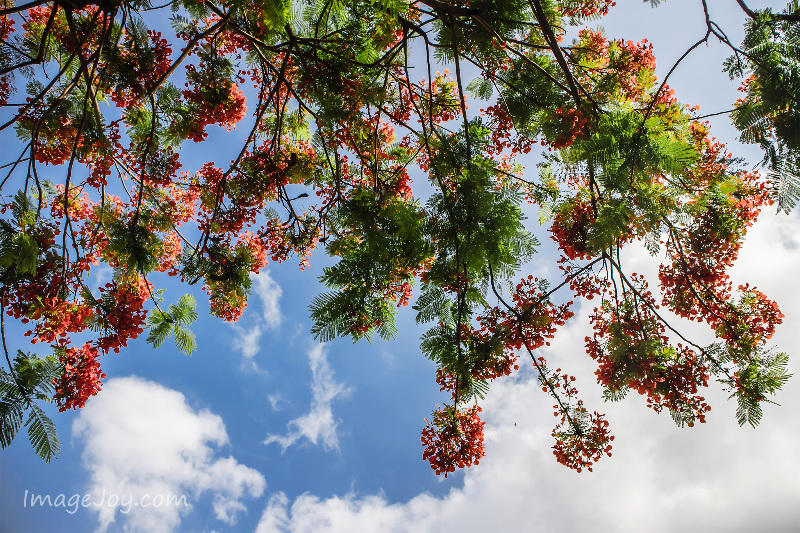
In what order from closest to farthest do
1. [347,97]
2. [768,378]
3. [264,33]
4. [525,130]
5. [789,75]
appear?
[789,75]
[768,378]
[347,97]
[264,33]
[525,130]

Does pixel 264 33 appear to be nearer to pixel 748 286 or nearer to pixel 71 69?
pixel 71 69

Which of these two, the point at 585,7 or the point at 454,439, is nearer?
the point at 454,439

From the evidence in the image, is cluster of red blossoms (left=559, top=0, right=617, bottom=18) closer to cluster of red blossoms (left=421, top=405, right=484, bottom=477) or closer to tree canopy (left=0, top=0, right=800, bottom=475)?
tree canopy (left=0, top=0, right=800, bottom=475)

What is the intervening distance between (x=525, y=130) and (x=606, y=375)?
111 inches

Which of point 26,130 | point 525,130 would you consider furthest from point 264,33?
point 525,130

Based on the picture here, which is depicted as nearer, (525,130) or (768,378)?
(768,378)

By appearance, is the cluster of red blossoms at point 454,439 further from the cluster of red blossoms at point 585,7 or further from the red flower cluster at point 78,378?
the cluster of red blossoms at point 585,7

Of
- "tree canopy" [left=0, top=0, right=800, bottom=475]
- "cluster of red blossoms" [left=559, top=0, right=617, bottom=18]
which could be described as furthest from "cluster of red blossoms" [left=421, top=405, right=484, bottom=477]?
"cluster of red blossoms" [left=559, top=0, right=617, bottom=18]

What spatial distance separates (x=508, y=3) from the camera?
11.7 feet

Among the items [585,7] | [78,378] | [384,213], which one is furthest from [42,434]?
[585,7]

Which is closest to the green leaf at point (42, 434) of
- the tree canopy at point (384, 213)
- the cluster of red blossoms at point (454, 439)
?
the tree canopy at point (384, 213)

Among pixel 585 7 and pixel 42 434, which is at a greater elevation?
pixel 585 7

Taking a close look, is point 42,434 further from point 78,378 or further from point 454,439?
point 454,439

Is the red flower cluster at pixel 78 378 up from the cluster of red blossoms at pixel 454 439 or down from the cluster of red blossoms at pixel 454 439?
up
